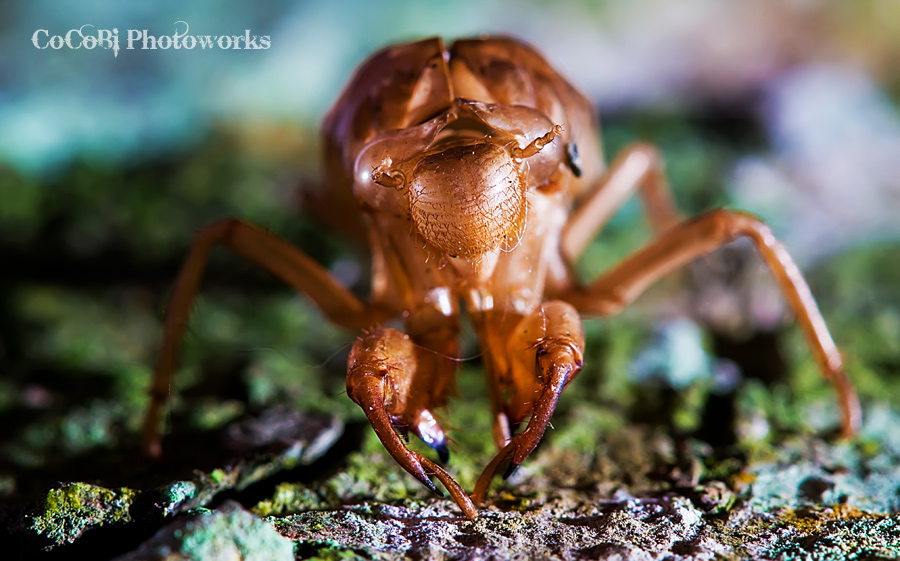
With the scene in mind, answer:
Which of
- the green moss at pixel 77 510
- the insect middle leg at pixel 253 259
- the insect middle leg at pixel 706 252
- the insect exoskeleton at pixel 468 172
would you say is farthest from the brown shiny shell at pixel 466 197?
the green moss at pixel 77 510

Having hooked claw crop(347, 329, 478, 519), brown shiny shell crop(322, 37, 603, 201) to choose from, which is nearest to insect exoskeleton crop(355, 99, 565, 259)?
brown shiny shell crop(322, 37, 603, 201)

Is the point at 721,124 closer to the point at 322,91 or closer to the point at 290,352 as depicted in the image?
the point at 322,91

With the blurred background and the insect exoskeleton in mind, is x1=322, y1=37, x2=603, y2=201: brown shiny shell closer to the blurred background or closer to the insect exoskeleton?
A: the insect exoskeleton

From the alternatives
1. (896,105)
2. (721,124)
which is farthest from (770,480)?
(896,105)

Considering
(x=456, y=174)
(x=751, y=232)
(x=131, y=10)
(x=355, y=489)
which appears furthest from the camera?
(x=131, y=10)

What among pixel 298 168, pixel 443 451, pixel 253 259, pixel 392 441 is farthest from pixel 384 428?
pixel 298 168

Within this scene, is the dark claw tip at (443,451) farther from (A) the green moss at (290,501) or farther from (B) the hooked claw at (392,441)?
(A) the green moss at (290,501)

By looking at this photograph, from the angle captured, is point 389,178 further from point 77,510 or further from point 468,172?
point 77,510

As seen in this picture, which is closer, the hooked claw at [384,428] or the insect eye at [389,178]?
the hooked claw at [384,428]
